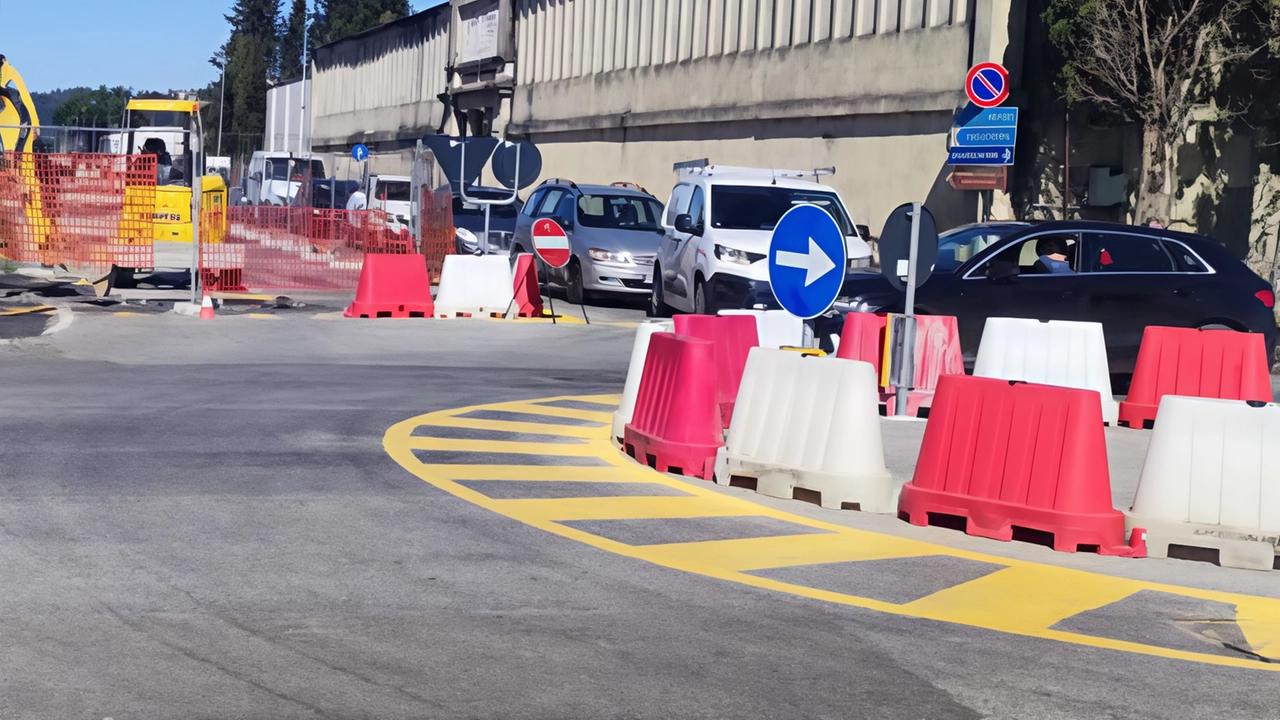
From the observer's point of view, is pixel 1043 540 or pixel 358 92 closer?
pixel 1043 540

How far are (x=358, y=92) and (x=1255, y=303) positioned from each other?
225 ft

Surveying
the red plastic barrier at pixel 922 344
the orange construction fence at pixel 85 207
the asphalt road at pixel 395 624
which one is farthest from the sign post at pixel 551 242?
the asphalt road at pixel 395 624

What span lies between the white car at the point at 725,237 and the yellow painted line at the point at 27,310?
7.51 m

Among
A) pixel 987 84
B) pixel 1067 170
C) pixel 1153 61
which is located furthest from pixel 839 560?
pixel 1067 170

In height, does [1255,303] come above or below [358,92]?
below

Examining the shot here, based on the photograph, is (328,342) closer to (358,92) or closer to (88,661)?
(88,661)

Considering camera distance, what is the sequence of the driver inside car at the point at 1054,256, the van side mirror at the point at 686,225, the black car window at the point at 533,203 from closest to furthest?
1. the driver inside car at the point at 1054,256
2. the van side mirror at the point at 686,225
3. the black car window at the point at 533,203

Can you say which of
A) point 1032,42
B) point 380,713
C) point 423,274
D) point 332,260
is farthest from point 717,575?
point 1032,42

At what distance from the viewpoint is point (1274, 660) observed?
6340 millimetres

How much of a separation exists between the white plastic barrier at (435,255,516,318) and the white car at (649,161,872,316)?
206cm

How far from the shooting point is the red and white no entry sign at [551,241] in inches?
845

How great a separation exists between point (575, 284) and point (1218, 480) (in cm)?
1690

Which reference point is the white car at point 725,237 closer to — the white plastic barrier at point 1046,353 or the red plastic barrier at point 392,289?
the red plastic barrier at point 392,289

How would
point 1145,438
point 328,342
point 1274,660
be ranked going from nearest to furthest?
1. point 1274,660
2. point 1145,438
3. point 328,342
